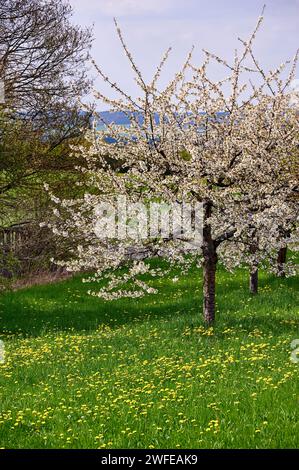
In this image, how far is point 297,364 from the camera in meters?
11.6

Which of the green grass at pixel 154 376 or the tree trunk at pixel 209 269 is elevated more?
the tree trunk at pixel 209 269

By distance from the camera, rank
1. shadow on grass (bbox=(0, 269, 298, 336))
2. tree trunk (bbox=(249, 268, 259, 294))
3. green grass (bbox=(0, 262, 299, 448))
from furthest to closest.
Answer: tree trunk (bbox=(249, 268, 259, 294))
shadow on grass (bbox=(0, 269, 298, 336))
green grass (bbox=(0, 262, 299, 448))

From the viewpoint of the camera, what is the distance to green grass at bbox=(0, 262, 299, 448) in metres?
8.59

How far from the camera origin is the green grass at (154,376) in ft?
28.2

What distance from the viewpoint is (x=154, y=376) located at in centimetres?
1173

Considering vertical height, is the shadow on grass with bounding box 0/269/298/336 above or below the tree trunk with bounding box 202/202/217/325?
below

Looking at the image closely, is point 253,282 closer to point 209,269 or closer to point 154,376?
point 209,269

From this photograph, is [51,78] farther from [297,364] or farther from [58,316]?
[297,364]

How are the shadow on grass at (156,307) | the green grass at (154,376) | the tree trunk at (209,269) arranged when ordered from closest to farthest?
the green grass at (154,376) < the tree trunk at (209,269) < the shadow on grass at (156,307)

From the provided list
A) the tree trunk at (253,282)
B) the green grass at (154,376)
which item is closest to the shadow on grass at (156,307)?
the green grass at (154,376)

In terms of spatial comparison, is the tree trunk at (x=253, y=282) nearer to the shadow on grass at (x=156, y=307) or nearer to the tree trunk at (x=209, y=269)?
the shadow on grass at (x=156, y=307)

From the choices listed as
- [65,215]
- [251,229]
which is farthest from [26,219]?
[251,229]

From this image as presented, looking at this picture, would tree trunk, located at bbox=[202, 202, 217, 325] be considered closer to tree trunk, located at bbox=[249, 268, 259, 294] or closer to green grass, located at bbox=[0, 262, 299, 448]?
green grass, located at bbox=[0, 262, 299, 448]

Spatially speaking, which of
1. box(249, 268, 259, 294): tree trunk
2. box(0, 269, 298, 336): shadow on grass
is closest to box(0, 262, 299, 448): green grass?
box(0, 269, 298, 336): shadow on grass
